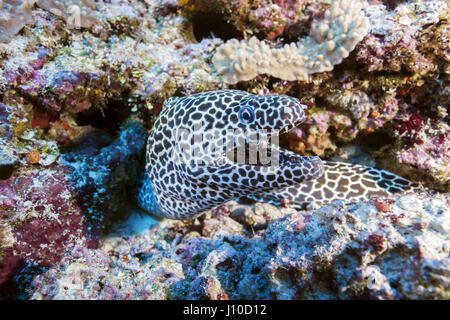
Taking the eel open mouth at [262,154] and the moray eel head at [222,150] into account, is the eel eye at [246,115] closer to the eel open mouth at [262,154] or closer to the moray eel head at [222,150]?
the moray eel head at [222,150]

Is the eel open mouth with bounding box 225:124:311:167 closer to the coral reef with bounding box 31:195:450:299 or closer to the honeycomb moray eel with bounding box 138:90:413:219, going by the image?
the honeycomb moray eel with bounding box 138:90:413:219

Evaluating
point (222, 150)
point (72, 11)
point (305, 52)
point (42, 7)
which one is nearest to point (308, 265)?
point (222, 150)

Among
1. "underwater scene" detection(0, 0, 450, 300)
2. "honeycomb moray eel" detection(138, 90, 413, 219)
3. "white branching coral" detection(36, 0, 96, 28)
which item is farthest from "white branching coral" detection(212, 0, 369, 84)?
"white branching coral" detection(36, 0, 96, 28)

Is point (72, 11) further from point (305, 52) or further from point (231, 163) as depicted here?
point (305, 52)

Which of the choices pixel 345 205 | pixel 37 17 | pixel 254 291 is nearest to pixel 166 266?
pixel 254 291

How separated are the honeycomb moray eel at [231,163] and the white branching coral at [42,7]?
163 centimetres

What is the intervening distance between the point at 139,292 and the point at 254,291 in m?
0.89

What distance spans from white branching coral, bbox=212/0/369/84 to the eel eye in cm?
102

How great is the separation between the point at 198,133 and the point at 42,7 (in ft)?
9.05

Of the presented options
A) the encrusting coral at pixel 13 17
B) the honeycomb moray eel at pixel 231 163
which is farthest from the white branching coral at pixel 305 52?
the encrusting coral at pixel 13 17

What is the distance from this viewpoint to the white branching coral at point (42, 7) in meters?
3.27

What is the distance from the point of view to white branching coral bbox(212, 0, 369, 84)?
3.50 metres

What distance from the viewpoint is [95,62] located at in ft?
11.5

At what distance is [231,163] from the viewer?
2.85 m
